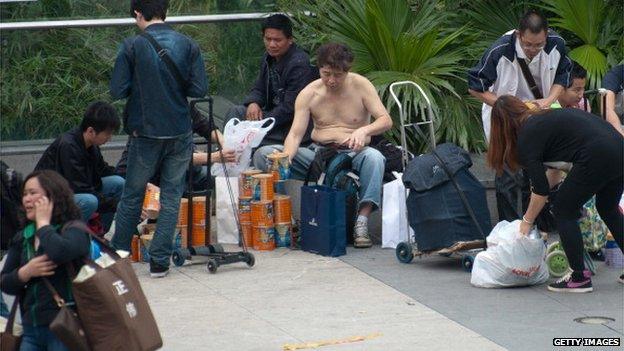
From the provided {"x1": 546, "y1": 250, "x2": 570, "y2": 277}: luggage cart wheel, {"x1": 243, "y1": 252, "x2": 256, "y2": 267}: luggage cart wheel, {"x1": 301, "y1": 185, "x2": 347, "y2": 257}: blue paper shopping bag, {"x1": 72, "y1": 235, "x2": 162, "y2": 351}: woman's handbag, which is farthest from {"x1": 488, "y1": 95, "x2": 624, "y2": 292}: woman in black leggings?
{"x1": 72, "y1": 235, "x2": 162, "y2": 351}: woman's handbag

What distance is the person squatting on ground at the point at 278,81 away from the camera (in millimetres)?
10148

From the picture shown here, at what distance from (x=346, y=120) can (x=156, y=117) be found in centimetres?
176

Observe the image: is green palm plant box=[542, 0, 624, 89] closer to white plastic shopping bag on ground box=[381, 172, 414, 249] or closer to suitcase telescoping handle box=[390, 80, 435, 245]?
suitcase telescoping handle box=[390, 80, 435, 245]

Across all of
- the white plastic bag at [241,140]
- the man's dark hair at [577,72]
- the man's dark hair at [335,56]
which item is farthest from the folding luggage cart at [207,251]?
the man's dark hair at [577,72]

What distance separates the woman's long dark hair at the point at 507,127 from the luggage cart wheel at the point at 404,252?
3.59 feet

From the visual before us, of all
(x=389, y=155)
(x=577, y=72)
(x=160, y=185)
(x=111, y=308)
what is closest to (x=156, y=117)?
(x=160, y=185)

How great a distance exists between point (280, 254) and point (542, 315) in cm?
237

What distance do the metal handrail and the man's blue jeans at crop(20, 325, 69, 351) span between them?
215 inches

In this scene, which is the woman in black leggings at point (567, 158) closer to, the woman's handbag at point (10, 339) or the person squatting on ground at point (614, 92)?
the person squatting on ground at point (614, 92)

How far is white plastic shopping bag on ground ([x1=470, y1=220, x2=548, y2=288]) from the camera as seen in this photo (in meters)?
8.20

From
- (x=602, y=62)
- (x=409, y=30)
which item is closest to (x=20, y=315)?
(x=409, y=30)

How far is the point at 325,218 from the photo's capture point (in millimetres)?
9242

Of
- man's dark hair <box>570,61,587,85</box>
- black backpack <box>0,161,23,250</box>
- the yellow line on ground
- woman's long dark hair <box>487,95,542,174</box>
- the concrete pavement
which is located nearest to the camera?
the yellow line on ground

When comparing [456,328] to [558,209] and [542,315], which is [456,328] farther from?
[558,209]
